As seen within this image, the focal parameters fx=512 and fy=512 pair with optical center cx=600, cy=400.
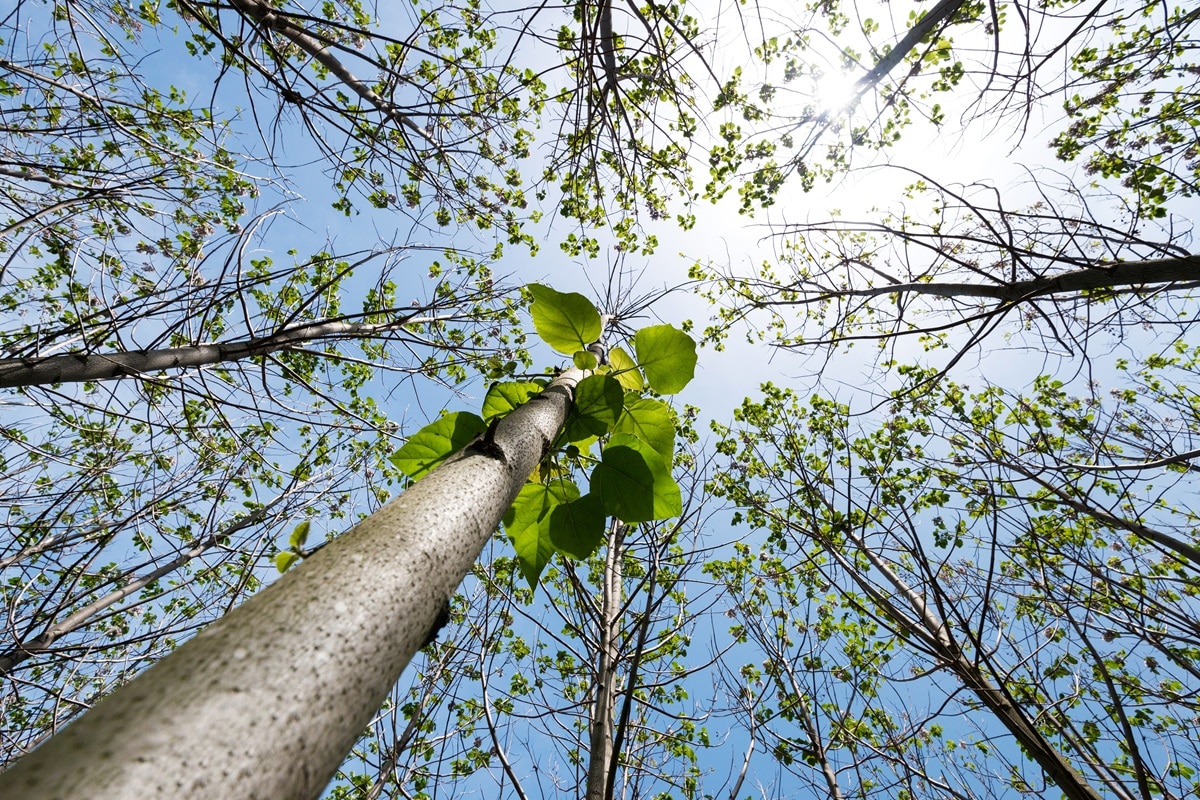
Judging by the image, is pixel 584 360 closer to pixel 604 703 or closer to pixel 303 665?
pixel 303 665

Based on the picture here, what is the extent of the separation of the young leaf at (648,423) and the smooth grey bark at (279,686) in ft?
2.70

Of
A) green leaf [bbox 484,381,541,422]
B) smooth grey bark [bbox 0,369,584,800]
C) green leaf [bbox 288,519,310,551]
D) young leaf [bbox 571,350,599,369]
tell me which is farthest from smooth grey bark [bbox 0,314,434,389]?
smooth grey bark [bbox 0,369,584,800]

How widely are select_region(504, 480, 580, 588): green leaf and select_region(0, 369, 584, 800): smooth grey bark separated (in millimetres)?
598

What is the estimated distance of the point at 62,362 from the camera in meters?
2.62

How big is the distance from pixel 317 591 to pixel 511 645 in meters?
5.85

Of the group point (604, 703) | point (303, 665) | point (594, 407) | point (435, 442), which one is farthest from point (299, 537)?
point (604, 703)

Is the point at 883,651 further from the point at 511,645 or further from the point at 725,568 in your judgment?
the point at 511,645

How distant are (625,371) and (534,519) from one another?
1.70ft

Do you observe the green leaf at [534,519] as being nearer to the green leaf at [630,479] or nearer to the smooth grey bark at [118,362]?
the green leaf at [630,479]

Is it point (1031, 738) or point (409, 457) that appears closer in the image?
point (409, 457)

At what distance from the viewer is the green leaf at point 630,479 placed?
1.35 metres

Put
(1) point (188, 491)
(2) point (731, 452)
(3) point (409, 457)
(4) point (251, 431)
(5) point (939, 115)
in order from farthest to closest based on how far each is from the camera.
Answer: (2) point (731, 452)
(4) point (251, 431)
(1) point (188, 491)
(5) point (939, 115)
(3) point (409, 457)

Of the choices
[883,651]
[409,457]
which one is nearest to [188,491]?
[409,457]

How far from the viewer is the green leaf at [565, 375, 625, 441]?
4.45ft
